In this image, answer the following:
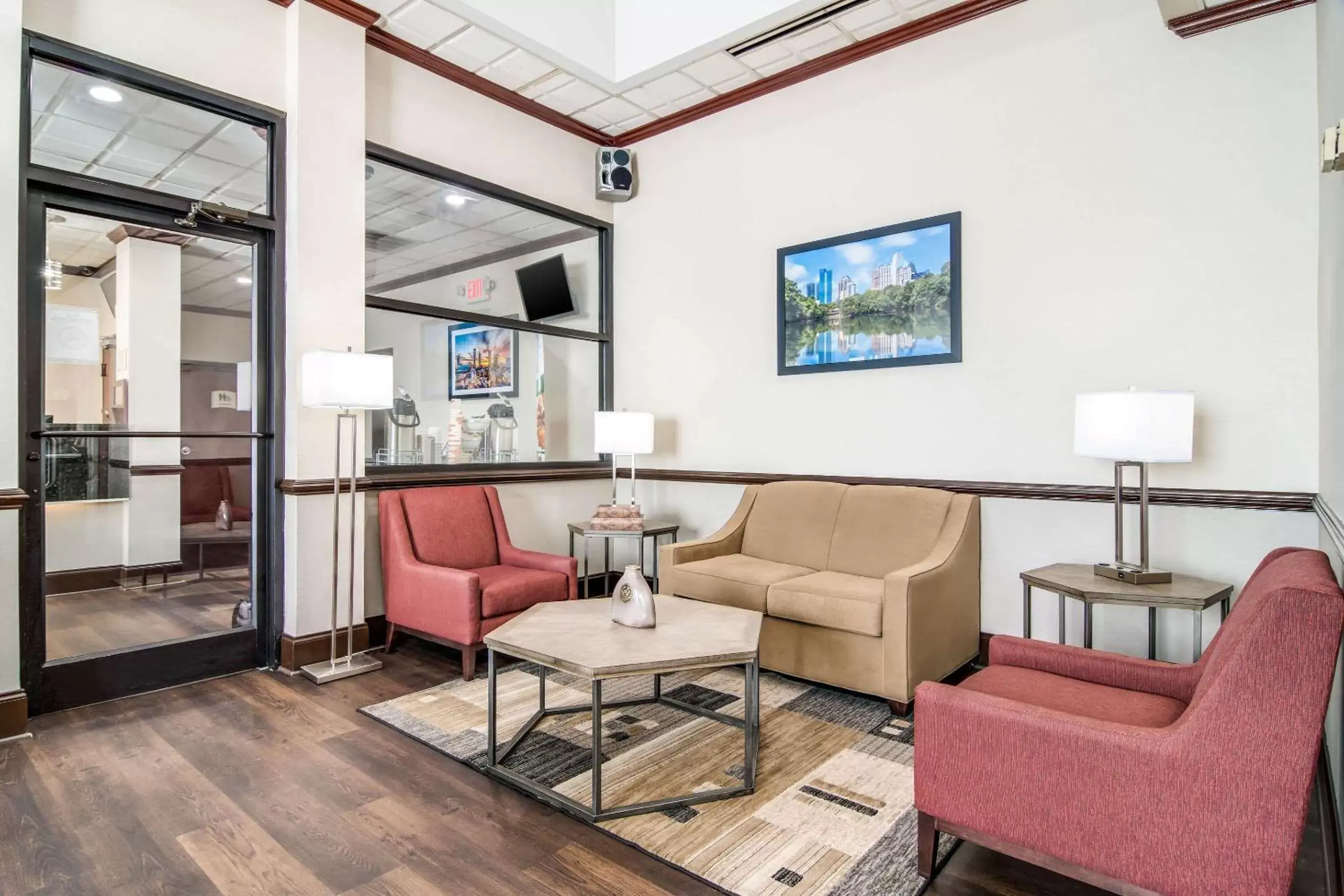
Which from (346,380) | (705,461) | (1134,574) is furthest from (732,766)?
(705,461)

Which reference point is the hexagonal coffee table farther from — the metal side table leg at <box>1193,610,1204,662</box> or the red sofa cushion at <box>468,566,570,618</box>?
the metal side table leg at <box>1193,610,1204,662</box>

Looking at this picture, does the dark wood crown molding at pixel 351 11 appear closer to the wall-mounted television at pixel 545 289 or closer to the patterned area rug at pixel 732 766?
the wall-mounted television at pixel 545 289

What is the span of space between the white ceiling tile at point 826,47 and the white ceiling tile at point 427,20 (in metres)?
1.96

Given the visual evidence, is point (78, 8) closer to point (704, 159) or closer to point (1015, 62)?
point (704, 159)

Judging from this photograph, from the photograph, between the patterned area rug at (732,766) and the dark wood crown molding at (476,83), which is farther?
the dark wood crown molding at (476,83)

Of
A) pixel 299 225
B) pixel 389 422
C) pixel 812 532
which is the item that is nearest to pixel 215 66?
pixel 299 225

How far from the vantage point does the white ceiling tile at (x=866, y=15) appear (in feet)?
12.4

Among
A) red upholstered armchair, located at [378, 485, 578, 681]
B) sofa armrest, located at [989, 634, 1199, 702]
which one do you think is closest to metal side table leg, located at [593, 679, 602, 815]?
sofa armrest, located at [989, 634, 1199, 702]

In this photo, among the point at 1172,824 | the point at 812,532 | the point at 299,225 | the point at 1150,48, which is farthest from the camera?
the point at 812,532

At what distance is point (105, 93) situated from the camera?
3217 mm

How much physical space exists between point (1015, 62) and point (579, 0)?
2.46 m

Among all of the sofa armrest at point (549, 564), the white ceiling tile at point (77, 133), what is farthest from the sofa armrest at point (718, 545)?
the white ceiling tile at point (77, 133)

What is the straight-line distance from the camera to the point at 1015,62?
369cm

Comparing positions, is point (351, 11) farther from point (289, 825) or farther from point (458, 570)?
point (289, 825)
